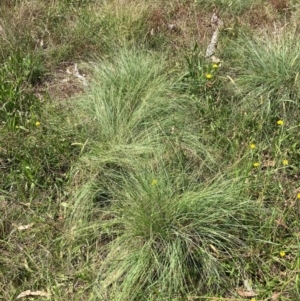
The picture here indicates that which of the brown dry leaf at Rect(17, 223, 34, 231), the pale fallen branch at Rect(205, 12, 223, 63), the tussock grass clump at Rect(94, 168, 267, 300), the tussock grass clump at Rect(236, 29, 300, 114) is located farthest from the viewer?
the pale fallen branch at Rect(205, 12, 223, 63)

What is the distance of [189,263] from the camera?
2.93 meters

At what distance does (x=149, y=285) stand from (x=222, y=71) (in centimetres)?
225

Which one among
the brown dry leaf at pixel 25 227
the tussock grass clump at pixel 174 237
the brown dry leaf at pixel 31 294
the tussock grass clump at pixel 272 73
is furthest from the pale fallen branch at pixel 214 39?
the brown dry leaf at pixel 31 294

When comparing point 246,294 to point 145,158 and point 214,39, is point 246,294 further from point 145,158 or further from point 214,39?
point 214,39

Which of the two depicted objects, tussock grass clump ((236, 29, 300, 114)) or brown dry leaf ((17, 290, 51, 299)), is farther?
tussock grass clump ((236, 29, 300, 114))

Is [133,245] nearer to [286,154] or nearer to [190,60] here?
[286,154]

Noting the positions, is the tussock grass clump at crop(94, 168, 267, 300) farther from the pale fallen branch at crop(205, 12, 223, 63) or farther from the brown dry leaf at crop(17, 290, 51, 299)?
the pale fallen branch at crop(205, 12, 223, 63)

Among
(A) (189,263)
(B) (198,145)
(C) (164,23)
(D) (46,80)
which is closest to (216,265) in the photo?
(A) (189,263)

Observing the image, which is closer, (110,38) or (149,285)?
(149,285)

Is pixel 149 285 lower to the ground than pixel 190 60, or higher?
lower

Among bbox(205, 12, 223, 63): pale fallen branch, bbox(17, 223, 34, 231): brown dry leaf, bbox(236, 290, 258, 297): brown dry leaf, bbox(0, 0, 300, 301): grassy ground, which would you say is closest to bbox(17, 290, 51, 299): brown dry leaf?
bbox(0, 0, 300, 301): grassy ground

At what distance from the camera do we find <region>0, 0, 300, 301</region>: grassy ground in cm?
290

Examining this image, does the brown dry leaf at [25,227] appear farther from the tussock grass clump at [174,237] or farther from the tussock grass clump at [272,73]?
the tussock grass clump at [272,73]

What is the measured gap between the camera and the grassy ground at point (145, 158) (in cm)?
290
